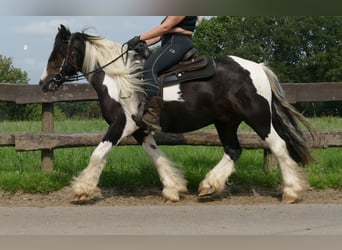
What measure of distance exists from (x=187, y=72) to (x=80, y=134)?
6.39 feet

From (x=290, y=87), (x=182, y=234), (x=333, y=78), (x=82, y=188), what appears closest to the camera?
(x=182, y=234)

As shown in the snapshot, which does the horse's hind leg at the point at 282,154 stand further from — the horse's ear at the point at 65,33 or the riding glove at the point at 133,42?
the horse's ear at the point at 65,33

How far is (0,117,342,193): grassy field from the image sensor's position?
22.3 feet

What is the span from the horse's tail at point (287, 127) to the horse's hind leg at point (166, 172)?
4.60 feet

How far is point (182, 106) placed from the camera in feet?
20.5

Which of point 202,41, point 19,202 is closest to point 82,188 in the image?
point 19,202

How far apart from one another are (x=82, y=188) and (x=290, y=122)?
275 centimetres

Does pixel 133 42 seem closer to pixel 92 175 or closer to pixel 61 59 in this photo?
pixel 61 59

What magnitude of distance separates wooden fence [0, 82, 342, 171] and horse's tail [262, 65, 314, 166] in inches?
27.0

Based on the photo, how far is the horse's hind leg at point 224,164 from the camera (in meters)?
6.32

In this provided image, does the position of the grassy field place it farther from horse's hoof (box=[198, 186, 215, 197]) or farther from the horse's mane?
the horse's mane

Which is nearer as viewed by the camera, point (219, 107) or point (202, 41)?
point (219, 107)

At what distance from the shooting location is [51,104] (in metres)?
7.64

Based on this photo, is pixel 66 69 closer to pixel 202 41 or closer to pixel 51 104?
pixel 51 104
